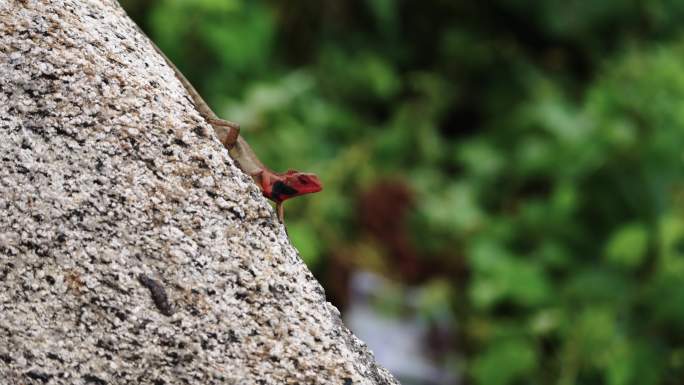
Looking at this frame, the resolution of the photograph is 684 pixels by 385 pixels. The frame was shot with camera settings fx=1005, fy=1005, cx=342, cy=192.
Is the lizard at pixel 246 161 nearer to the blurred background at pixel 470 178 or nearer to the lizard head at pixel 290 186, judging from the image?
the lizard head at pixel 290 186

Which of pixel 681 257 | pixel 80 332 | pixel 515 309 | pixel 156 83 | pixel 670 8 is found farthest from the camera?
pixel 670 8

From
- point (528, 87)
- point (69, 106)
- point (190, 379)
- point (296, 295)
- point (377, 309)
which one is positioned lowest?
point (190, 379)

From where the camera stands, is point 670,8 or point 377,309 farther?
point 670,8

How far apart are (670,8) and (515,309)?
272cm

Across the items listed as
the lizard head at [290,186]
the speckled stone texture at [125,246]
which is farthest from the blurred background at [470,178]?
the speckled stone texture at [125,246]

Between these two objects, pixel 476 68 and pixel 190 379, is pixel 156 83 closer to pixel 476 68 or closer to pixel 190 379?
pixel 190 379

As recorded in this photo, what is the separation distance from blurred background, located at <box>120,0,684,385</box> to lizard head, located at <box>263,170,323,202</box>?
2.59m

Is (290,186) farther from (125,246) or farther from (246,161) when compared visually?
(125,246)

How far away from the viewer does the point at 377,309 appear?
15.9 ft

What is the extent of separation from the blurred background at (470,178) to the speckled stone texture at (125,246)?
285 cm

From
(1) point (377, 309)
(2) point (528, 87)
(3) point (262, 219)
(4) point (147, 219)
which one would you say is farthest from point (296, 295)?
(2) point (528, 87)

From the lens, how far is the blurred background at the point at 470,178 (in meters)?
4.45

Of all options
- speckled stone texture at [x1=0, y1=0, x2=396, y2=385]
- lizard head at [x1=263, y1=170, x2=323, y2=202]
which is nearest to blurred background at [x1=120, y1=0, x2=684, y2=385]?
lizard head at [x1=263, y1=170, x2=323, y2=202]

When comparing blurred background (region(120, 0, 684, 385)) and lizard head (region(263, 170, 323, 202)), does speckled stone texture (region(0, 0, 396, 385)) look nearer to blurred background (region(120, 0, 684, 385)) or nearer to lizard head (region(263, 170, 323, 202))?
lizard head (region(263, 170, 323, 202))
